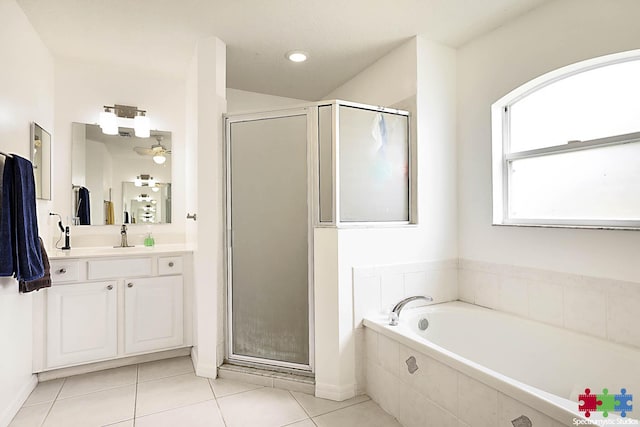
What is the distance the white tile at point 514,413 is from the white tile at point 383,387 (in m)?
0.64

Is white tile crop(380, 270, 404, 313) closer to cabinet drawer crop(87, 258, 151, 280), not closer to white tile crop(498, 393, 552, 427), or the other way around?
white tile crop(498, 393, 552, 427)

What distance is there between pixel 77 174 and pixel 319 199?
7.07ft

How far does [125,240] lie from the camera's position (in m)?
2.95

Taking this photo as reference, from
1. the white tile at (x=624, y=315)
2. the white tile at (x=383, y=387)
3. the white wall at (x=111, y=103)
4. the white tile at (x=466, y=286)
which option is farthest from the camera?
the white wall at (x=111, y=103)

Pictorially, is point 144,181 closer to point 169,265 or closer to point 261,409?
point 169,265

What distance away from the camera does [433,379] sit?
169cm

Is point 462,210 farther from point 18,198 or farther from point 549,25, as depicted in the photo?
point 18,198

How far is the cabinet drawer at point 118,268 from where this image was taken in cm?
244

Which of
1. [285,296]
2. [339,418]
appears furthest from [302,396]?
[285,296]

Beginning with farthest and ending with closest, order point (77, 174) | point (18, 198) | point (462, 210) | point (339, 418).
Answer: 1. point (77, 174)
2. point (462, 210)
3. point (339, 418)
4. point (18, 198)

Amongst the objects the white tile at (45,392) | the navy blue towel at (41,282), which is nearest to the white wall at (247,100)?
the navy blue towel at (41,282)

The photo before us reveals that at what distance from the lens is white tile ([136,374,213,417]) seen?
2.05m

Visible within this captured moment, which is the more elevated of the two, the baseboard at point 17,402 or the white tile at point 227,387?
the baseboard at point 17,402

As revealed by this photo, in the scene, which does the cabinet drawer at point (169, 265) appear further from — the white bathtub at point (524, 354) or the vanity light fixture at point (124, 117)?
the white bathtub at point (524, 354)
